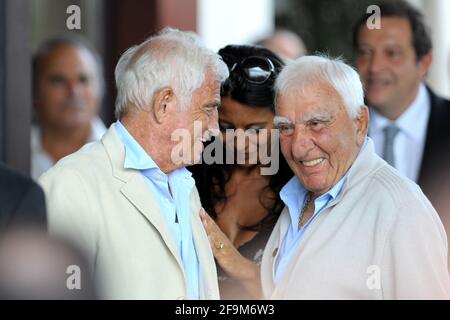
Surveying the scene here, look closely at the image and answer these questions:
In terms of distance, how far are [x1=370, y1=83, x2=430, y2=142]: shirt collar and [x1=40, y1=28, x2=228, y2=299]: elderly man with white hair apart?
1556 millimetres

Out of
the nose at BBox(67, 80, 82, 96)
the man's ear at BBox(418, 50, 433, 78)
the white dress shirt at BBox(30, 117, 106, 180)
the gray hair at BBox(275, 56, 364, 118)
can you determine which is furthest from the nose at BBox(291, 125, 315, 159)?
the nose at BBox(67, 80, 82, 96)

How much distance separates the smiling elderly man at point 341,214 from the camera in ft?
8.78

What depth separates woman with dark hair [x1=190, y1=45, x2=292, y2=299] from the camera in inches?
128

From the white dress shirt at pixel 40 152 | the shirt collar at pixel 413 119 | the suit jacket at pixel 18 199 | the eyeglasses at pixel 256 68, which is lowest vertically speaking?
the white dress shirt at pixel 40 152

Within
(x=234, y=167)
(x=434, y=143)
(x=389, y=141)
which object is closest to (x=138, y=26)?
(x=389, y=141)

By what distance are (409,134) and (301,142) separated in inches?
58.9

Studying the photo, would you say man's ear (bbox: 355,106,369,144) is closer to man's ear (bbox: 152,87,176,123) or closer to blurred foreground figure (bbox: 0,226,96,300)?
man's ear (bbox: 152,87,176,123)

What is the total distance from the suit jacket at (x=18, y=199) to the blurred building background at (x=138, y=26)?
4.52 ft

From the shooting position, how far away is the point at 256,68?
329cm

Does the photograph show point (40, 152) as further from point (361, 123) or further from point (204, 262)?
point (361, 123)

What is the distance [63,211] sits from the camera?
8.77 ft

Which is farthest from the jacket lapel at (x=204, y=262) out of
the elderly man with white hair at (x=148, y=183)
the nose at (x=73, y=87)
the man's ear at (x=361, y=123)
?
the nose at (x=73, y=87)

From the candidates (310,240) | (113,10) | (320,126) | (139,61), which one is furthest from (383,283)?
(113,10)

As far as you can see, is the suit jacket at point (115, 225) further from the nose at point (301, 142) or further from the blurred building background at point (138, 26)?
the blurred building background at point (138, 26)
